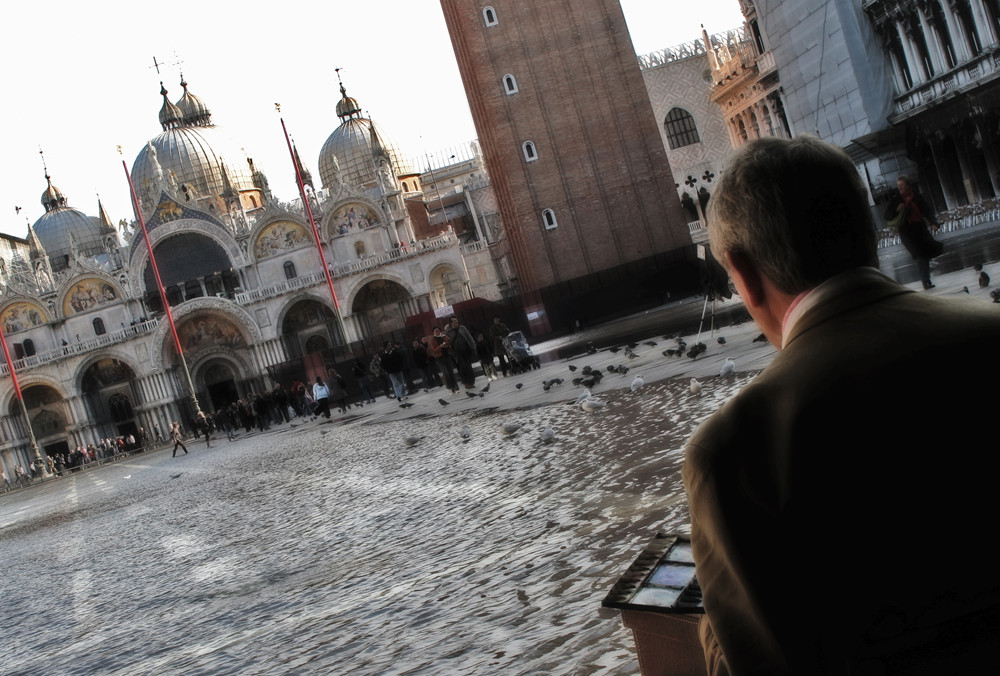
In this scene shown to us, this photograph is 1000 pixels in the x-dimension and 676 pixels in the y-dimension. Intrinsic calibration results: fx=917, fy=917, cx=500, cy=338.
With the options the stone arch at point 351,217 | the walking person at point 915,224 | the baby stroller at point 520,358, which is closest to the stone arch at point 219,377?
the stone arch at point 351,217

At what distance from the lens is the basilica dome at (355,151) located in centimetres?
6744

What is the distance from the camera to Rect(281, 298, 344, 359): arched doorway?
52.5 m

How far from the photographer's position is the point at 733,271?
171cm

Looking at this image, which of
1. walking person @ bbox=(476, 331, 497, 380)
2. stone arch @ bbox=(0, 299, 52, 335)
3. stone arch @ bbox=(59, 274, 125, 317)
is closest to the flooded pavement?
walking person @ bbox=(476, 331, 497, 380)

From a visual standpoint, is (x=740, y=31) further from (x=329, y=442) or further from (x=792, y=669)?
(x=792, y=669)

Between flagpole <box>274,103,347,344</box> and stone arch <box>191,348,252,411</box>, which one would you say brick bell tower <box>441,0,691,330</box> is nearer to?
flagpole <box>274,103,347,344</box>

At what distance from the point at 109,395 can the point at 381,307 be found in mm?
16410

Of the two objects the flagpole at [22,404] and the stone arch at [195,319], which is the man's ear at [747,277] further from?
the stone arch at [195,319]

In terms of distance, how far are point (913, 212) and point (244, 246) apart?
48011 mm

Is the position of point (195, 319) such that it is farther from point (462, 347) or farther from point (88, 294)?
point (462, 347)

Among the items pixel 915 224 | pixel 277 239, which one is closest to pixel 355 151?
pixel 277 239

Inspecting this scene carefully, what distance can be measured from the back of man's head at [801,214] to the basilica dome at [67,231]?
7480 centimetres

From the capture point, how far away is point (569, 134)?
3659cm

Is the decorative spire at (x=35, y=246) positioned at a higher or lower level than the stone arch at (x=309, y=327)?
higher
